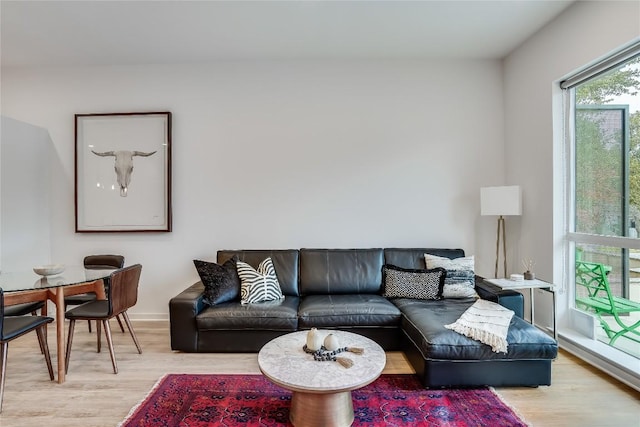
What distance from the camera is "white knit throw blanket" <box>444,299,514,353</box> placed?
2277 millimetres

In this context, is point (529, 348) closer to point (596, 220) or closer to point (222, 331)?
point (596, 220)

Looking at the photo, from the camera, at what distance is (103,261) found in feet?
12.2

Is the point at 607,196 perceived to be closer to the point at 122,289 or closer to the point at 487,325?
the point at 487,325

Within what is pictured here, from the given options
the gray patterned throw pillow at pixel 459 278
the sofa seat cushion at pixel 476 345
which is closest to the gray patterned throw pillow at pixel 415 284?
the gray patterned throw pillow at pixel 459 278

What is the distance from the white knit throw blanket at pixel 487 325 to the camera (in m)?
2.28

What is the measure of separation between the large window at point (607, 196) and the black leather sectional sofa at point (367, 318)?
0.68 meters

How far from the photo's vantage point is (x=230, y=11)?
2947 millimetres

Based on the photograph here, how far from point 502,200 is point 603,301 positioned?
1.17 m

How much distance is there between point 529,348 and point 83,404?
2974mm

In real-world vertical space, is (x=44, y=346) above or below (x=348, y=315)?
below

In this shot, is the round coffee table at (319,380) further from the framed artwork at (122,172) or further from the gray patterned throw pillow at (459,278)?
the framed artwork at (122,172)

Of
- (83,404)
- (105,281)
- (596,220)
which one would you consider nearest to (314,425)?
(83,404)

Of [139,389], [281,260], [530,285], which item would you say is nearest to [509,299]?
[530,285]

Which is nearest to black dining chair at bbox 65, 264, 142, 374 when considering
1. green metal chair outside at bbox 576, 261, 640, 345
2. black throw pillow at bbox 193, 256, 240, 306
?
black throw pillow at bbox 193, 256, 240, 306
